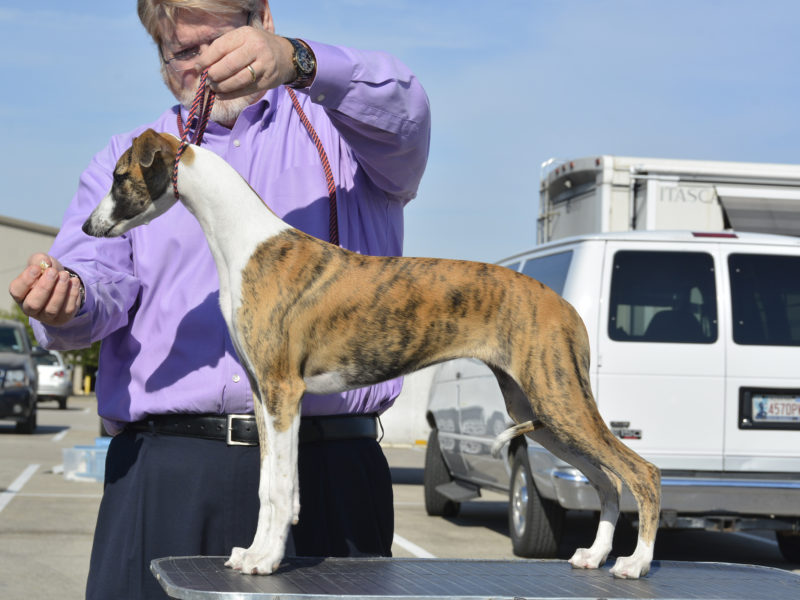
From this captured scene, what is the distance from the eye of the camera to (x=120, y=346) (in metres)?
3.08

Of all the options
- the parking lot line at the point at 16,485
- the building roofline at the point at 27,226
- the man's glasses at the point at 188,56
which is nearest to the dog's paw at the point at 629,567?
the man's glasses at the point at 188,56

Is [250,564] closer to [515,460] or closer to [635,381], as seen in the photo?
[635,381]

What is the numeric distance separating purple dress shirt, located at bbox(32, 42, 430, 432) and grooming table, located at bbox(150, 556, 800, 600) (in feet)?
1.65

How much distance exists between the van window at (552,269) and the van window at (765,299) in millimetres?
1167

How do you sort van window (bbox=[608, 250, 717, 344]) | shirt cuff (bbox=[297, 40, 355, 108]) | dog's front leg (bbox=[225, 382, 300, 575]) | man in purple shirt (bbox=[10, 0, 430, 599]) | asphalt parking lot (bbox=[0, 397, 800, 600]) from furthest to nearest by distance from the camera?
asphalt parking lot (bbox=[0, 397, 800, 600])
van window (bbox=[608, 250, 717, 344])
man in purple shirt (bbox=[10, 0, 430, 599])
shirt cuff (bbox=[297, 40, 355, 108])
dog's front leg (bbox=[225, 382, 300, 575])

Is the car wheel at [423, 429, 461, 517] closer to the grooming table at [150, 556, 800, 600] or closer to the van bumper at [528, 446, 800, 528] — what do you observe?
the van bumper at [528, 446, 800, 528]

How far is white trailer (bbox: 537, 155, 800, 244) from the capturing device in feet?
37.3

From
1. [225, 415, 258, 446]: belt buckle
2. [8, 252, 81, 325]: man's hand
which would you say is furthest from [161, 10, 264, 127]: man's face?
[225, 415, 258, 446]: belt buckle

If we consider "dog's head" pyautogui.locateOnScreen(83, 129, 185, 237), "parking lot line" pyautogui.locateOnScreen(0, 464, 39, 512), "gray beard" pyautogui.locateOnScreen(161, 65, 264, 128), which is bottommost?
"parking lot line" pyautogui.locateOnScreen(0, 464, 39, 512)

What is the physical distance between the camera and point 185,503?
9.82 ft

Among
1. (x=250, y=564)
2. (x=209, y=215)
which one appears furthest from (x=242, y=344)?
(x=250, y=564)

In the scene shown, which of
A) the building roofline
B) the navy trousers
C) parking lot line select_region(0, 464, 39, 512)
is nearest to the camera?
the navy trousers

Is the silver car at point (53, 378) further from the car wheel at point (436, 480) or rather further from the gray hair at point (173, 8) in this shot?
the gray hair at point (173, 8)

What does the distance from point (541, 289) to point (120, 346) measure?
4.11 feet
